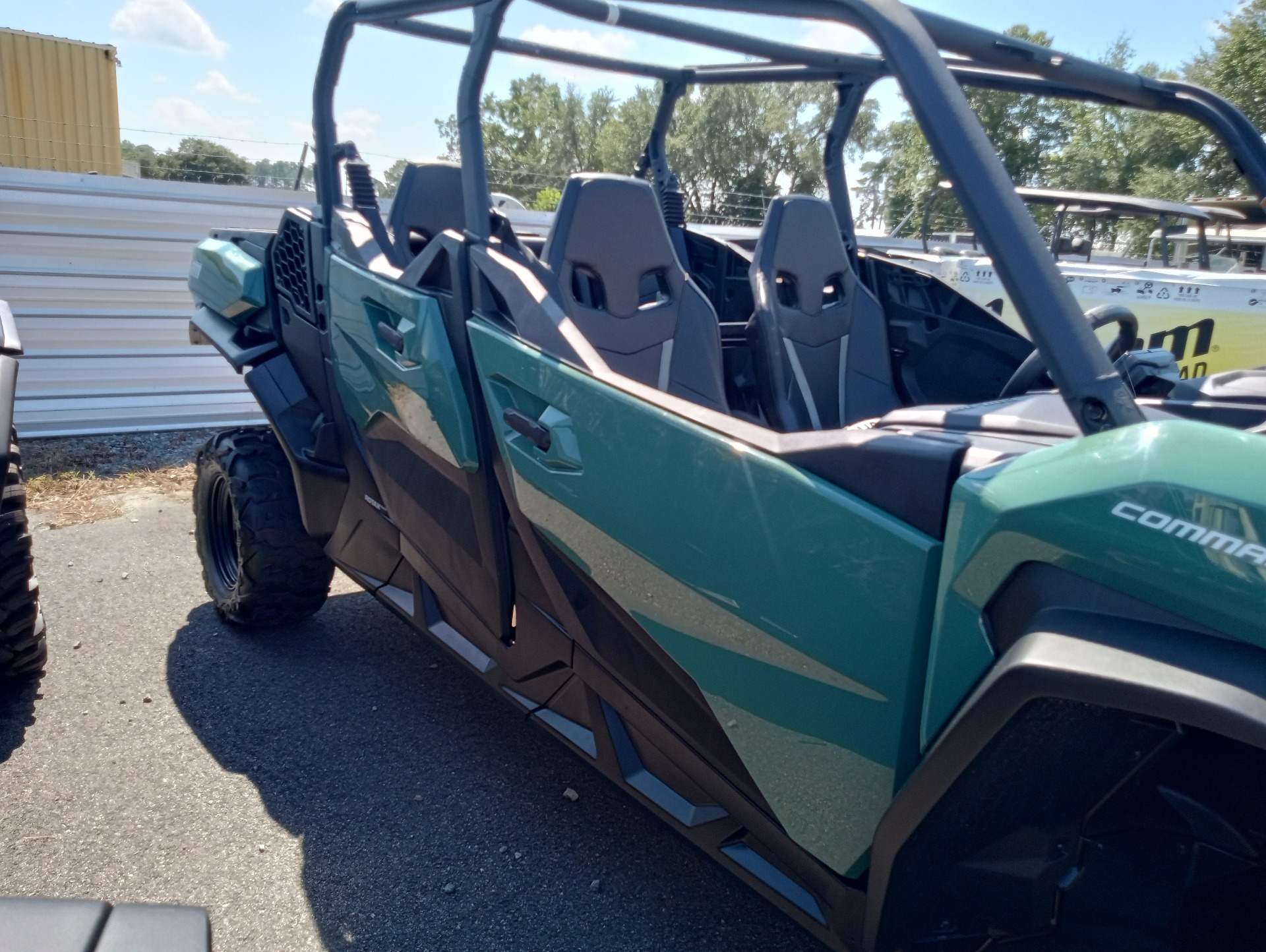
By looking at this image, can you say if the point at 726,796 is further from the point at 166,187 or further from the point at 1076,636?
the point at 166,187

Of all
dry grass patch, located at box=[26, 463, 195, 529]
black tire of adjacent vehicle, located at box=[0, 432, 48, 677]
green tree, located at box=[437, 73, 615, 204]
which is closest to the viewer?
black tire of adjacent vehicle, located at box=[0, 432, 48, 677]

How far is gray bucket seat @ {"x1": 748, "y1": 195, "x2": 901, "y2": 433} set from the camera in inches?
116

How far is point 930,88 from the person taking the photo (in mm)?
1293

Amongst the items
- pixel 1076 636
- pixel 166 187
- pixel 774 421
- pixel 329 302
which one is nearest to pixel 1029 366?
pixel 774 421

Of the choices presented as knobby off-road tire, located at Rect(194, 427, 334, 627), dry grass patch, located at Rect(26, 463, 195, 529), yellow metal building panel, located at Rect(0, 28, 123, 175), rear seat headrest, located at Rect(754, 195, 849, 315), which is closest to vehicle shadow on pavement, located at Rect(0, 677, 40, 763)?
knobby off-road tire, located at Rect(194, 427, 334, 627)

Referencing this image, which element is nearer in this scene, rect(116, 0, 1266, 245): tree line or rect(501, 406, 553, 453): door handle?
rect(501, 406, 553, 453): door handle

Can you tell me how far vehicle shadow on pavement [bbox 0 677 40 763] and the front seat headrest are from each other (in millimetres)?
1665

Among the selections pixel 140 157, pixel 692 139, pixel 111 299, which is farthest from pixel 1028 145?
pixel 111 299

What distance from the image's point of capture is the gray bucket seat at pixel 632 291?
2.47 m

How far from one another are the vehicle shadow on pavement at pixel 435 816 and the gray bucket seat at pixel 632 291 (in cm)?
93

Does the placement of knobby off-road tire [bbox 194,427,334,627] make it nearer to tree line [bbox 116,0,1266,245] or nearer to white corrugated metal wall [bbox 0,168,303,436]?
white corrugated metal wall [bbox 0,168,303,436]

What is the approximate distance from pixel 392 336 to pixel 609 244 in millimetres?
621

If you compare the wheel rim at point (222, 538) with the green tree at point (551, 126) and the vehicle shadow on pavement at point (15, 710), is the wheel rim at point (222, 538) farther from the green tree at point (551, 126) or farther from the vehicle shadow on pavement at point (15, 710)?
the green tree at point (551, 126)

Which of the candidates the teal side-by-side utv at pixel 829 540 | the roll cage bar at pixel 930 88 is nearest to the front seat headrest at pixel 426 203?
the teal side-by-side utv at pixel 829 540
